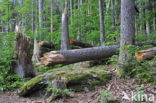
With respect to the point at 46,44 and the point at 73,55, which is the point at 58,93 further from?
the point at 46,44

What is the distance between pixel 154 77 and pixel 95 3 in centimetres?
1292

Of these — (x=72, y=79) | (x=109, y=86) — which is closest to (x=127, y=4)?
(x=109, y=86)

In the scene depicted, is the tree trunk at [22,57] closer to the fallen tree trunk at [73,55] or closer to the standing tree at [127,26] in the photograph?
the fallen tree trunk at [73,55]

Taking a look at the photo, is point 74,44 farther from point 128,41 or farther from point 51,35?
point 128,41

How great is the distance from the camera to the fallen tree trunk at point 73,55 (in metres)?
6.55

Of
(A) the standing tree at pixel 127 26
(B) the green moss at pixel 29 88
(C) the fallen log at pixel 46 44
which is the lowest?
(B) the green moss at pixel 29 88

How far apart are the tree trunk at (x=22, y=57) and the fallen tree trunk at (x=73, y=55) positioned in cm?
66

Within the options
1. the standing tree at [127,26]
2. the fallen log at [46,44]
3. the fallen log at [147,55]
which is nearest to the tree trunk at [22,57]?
the fallen log at [46,44]

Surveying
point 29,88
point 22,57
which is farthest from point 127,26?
point 22,57

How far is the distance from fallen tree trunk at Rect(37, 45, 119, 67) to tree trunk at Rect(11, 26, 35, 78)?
659 millimetres

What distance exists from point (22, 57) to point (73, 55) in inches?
103

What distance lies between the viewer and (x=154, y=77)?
13.1 feet

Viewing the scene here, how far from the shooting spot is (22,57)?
669 centimetres

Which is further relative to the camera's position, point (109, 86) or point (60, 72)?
point (60, 72)
